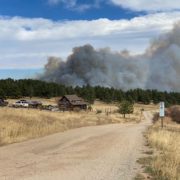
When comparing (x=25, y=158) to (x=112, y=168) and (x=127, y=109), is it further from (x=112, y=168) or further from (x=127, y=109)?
(x=127, y=109)

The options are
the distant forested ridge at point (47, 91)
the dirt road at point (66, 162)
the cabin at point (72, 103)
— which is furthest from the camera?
the distant forested ridge at point (47, 91)

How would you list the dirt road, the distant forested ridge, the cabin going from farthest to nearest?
1. the distant forested ridge
2. the cabin
3. the dirt road

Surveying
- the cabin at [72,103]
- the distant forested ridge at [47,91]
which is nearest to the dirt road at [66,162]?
the cabin at [72,103]

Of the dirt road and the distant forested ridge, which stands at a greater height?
the distant forested ridge

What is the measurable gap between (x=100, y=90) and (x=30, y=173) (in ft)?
574

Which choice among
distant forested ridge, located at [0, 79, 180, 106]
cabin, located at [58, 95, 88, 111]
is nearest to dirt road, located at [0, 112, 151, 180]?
cabin, located at [58, 95, 88, 111]

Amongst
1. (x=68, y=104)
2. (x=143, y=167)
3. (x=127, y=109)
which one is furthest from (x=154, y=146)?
(x=68, y=104)

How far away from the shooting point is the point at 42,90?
172000 mm

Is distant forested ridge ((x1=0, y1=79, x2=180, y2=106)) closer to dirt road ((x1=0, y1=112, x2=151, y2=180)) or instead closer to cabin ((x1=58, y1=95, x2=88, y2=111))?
cabin ((x1=58, y1=95, x2=88, y2=111))

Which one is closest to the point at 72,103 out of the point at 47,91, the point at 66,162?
the point at 47,91

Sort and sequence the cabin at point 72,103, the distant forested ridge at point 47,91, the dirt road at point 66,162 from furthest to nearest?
the distant forested ridge at point 47,91
the cabin at point 72,103
the dirt road at point 66,162

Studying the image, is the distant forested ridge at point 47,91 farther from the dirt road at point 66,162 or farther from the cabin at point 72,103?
the dirt road at point 66,162

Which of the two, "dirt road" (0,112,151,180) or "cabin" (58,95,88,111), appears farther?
"cabin" (58,95,88,111)

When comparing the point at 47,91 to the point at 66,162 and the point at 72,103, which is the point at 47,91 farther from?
the point at 66,162
